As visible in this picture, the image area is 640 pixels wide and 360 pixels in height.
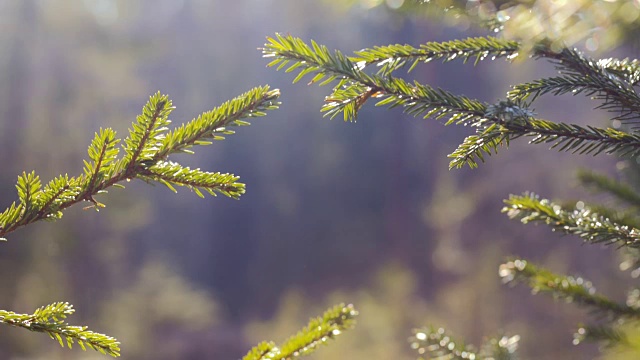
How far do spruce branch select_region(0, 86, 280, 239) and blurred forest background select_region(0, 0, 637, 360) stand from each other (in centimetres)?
182

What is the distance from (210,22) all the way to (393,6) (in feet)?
10.5

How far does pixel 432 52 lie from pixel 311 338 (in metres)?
0.18

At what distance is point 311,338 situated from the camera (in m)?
0.33

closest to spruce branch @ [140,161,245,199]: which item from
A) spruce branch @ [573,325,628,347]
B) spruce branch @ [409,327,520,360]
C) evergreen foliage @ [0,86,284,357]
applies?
evergreen foliage @ [0,86,284,357]

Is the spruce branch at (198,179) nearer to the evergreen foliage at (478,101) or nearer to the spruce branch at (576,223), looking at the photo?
the evergreen foliage at (478,101)

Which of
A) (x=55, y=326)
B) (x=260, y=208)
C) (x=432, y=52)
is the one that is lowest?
(x=55, y=326)

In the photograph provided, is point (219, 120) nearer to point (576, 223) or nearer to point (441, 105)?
point (441, 105)

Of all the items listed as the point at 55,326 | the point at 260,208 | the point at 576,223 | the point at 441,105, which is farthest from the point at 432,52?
the point at 260,208

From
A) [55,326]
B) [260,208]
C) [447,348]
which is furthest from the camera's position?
[260,208]

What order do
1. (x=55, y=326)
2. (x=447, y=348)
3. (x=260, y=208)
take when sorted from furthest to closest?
1. (x=260, y=208)
2. (x=447, y=348)
3. (x=55, y=326)

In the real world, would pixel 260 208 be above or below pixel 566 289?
above

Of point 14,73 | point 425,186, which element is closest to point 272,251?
point 425,186

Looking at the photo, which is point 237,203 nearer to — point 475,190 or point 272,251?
point 272,251

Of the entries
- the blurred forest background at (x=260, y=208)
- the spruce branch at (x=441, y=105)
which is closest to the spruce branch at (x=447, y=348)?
the spruce branch at (x=441, y=105)
